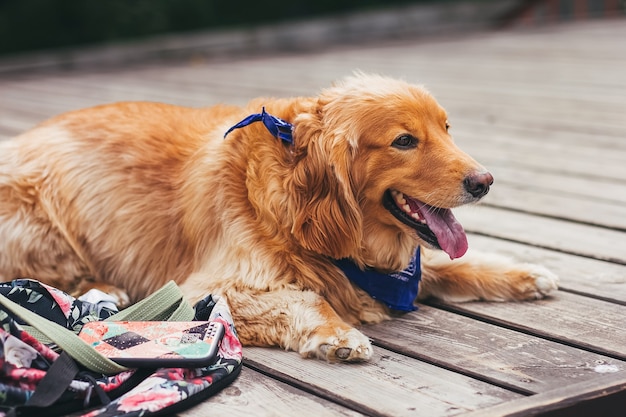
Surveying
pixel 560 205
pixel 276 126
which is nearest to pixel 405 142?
pixel 276 126

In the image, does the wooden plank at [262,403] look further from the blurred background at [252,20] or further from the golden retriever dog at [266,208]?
the blurred background at [252,20]

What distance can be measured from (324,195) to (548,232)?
1.40m

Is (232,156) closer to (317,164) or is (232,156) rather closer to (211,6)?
(317,164)

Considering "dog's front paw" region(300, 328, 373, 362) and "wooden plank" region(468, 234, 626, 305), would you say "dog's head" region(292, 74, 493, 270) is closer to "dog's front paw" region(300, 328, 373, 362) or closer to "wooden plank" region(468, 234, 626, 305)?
"dog's front paw" region(300, 328, 373, 362)

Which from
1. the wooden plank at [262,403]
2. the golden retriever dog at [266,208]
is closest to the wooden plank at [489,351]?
the golden retriever dog at [266,208]

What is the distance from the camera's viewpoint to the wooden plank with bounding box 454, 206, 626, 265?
12.3 ft

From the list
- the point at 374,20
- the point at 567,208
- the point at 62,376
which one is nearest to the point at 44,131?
the point at 62,376

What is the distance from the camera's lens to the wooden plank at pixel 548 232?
3.75 meters

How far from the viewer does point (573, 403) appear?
2363 mm

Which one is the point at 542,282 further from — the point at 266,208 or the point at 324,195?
the point at 266,208

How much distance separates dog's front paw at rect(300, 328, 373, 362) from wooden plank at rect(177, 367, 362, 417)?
0.65 feet

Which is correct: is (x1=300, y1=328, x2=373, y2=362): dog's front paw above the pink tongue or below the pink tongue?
below

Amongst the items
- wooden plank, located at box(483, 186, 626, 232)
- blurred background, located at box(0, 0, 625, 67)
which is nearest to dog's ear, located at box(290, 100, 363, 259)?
wooden plank, located at box(483, 186, 626, 232)

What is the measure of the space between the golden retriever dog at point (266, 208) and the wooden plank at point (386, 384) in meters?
A: 0.06
